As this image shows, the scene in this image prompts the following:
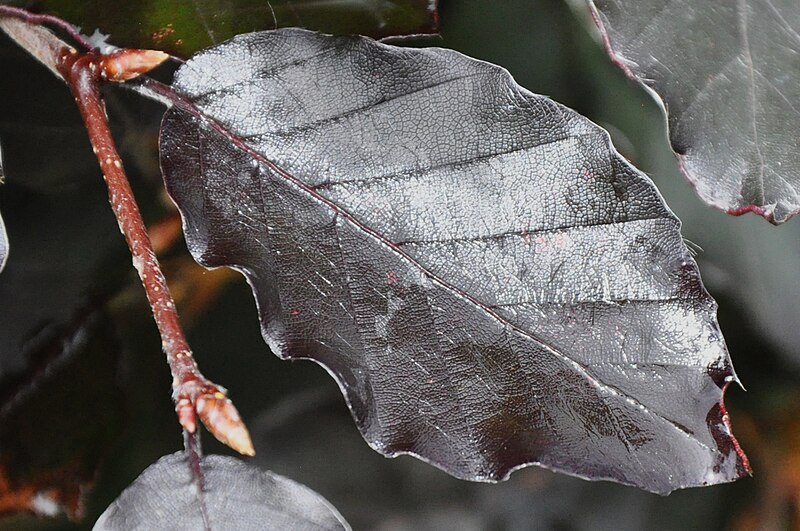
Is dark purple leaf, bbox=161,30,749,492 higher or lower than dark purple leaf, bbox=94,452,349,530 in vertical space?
higher

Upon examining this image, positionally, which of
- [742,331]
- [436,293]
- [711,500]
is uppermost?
[436,293]

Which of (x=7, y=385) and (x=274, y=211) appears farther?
(x=7, y=385)

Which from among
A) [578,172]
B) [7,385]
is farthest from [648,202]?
[7,385]

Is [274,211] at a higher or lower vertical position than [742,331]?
higher

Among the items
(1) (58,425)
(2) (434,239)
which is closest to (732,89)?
(2) (434,239)

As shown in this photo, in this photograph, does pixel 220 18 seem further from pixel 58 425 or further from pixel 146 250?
pixel 58 425

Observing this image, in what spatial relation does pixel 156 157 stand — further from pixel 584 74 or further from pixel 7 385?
pixel 584 74

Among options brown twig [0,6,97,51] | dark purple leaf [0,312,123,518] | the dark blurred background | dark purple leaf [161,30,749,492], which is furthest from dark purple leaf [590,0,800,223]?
dark purple leaf [0,312,123,518]

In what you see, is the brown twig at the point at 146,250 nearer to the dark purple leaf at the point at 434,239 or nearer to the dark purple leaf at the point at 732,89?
the dark purple leaf at the point at 434,239

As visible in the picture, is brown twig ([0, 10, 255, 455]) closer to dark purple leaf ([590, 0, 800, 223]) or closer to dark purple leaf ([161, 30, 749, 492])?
dark purple leaf ([161, 30, 749, 492])
